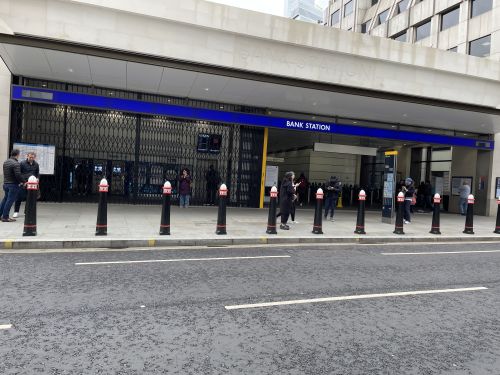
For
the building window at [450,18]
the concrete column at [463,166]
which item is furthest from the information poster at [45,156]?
the building window at [450,18]

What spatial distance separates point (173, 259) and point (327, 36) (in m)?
9.04

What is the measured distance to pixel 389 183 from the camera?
1384 centimetres

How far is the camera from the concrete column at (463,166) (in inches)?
810

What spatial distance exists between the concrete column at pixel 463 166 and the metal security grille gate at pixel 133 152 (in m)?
11.5

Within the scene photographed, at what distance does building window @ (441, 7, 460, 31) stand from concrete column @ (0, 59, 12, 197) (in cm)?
3076

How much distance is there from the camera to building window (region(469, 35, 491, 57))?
90.5 ft

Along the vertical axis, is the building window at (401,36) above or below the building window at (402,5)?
below

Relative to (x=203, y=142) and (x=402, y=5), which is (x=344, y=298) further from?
(x=402, y=5)

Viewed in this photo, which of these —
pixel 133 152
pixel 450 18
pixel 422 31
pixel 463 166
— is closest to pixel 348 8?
pixel 422 31

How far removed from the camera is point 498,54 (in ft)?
86.6

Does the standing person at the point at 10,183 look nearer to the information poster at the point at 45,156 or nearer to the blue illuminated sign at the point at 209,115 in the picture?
the information poster at the point at 45,156

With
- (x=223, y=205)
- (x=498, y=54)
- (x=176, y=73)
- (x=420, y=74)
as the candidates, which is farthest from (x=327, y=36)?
(x=498, y=54)

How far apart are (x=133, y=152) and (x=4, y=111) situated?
461 cm

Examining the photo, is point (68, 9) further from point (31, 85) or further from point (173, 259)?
point (173, 259)
